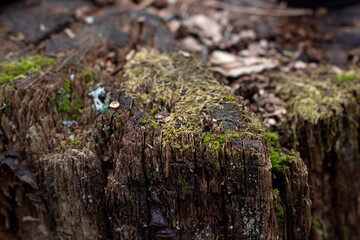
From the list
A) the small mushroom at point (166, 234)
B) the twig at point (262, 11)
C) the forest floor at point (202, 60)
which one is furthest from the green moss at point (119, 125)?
the twig at point (262, 11)

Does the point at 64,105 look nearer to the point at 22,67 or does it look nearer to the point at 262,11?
the point at 22,67

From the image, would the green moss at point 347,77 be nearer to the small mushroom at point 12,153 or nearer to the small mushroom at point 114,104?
the small mushroom at point 114,104

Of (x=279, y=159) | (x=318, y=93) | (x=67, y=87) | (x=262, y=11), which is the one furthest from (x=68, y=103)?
(x=262, y=11)

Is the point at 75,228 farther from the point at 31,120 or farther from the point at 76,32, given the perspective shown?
the point at 76,32

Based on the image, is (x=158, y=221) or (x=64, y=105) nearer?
(x=158, y=221)

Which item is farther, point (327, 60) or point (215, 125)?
point (327, 60)

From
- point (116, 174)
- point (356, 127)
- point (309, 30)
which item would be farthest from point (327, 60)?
point (116, 174)

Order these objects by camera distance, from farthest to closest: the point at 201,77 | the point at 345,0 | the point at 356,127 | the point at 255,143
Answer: the point at 345,0 → the point at 356,127 → the point at 201,77 → the point at 255,143
